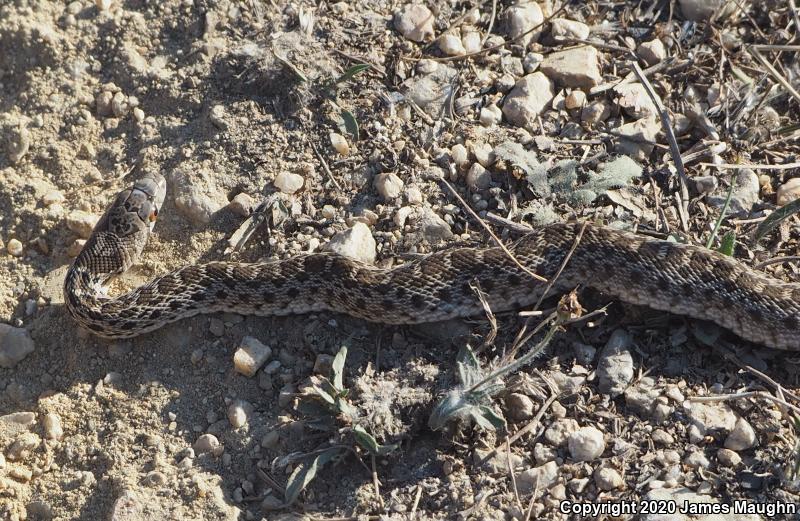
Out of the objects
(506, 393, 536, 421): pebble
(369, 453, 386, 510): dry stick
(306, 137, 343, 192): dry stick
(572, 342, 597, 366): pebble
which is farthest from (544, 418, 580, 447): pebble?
(306, 137, 343, 192): dry stick

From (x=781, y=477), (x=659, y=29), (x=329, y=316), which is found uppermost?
(x=659, y=29)

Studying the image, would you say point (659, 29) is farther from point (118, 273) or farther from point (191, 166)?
point (118, 273)

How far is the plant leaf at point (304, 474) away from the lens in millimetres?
5402

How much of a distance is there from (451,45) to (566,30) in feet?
3.50

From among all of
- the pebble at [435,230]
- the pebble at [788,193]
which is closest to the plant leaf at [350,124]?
the pebble at [435,230]

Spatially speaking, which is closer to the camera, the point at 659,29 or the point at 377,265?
the point at 377,265

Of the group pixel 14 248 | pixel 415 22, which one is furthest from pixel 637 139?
pixel 14 248

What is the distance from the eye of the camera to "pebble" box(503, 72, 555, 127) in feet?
23.3

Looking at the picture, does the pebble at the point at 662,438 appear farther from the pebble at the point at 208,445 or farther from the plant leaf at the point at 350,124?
the plant leaf at the point at 350,124

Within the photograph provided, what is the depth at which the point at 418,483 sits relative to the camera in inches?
216

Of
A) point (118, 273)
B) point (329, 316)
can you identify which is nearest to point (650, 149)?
point (329, 316)

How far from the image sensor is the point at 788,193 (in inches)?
264

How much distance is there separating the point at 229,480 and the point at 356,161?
2815 millimetres

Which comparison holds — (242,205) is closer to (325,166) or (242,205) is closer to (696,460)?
(325,166)
